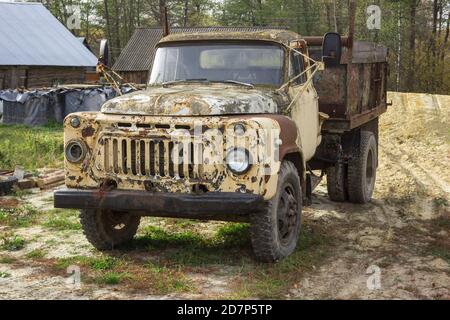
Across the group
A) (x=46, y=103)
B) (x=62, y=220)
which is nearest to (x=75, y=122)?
(x=62, y=220)

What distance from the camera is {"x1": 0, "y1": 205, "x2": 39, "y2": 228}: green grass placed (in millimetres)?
8133

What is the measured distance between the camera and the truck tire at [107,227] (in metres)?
6.49

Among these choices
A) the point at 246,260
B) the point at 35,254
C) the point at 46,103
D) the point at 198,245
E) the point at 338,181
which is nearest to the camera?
the point at 246,260

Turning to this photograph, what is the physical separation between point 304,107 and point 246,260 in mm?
1906

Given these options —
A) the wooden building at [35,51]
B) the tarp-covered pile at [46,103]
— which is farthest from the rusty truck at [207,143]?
the wooden building at [35,51]

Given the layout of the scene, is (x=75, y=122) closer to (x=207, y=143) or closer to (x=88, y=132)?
(x=88, y=132)

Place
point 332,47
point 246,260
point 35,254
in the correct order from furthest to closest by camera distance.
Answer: point 332,47 < point 35,254 < point 246,260

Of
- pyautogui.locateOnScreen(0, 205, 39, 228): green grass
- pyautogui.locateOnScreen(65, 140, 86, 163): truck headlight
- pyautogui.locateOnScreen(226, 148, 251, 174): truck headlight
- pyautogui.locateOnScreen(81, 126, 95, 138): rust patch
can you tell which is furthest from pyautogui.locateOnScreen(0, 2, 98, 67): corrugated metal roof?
pyautogui.locateOnScreen(226, 148, 251, 174): truck headlight

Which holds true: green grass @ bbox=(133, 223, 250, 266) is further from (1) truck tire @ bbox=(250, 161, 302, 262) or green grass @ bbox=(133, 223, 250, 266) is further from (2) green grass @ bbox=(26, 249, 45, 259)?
(2) green grass @ bbox=(26, 249, 45, 259)

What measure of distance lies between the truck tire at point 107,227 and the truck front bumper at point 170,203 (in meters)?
0.54

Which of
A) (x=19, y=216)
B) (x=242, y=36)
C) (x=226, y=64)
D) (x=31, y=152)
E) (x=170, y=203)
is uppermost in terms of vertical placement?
(x=242, y=36)

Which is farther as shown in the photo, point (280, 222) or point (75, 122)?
point (280, 222)

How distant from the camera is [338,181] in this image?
9336mm

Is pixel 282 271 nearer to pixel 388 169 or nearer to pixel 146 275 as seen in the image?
pixel 146 275
